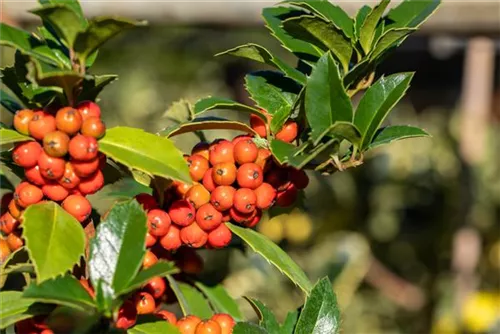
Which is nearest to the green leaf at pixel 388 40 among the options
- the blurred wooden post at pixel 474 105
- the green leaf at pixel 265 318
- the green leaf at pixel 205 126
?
the green leaf at pixel 205 126

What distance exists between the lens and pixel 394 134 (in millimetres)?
639

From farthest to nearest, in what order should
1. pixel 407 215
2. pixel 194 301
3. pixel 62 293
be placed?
1. pixel 407 215
2. pixel 194 301
3. pixel 62 293

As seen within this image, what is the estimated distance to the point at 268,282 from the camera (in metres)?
2.08

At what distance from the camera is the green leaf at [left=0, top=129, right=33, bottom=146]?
540 mm

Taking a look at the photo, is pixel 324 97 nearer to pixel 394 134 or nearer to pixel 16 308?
pixel 394 134

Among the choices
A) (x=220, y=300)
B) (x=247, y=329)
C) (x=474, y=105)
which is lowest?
(x=474, y=105)

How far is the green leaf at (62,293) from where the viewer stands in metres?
0.49

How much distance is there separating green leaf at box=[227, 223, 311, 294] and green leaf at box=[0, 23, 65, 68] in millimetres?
196

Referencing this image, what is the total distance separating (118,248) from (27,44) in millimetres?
156

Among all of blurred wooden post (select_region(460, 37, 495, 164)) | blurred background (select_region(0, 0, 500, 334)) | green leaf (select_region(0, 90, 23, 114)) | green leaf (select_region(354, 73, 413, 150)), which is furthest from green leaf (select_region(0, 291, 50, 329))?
blurred wooden post (select_region(460, 37, 495, 164))

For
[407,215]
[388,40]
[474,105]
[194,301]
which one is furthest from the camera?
[407,215]

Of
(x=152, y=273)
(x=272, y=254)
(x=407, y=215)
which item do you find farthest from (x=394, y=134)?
(x=407, y=215)

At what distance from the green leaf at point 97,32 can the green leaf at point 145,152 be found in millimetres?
60

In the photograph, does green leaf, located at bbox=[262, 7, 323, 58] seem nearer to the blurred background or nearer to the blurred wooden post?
the blurred background
